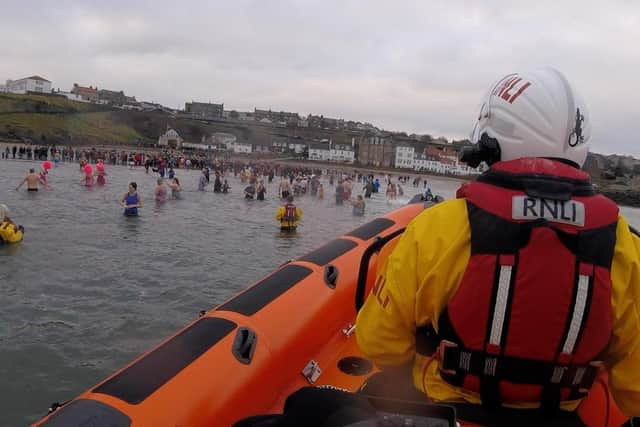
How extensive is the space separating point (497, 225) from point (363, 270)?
70cm

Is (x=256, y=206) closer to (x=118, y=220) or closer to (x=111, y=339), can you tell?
(x=118, y=220)

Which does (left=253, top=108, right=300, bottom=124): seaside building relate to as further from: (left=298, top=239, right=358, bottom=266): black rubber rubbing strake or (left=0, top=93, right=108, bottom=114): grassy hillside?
(left=298, top=239, right=358, bottom=266): black rubber rubbing strake

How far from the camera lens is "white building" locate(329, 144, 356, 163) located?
92.5 meters

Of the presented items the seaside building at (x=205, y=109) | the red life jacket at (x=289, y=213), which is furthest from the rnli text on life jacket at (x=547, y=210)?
the seaside building at (x=205, y=109)

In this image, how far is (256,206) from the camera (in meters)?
16.9

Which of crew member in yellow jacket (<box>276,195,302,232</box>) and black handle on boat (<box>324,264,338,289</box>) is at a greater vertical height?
black handle on boat (<box>324,264,338,289</box>)

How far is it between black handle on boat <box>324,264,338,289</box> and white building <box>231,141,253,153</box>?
8194 centimetres

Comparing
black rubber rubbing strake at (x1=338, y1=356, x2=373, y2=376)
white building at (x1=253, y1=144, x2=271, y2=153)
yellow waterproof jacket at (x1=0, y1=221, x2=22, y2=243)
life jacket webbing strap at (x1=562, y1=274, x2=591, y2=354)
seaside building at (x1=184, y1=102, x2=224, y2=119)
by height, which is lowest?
yellow waterproof jacket at (x1=0, y1=221, x2=22, y2=243)

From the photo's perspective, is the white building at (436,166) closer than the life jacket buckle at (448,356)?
No

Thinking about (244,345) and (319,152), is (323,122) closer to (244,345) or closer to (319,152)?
(319,152)

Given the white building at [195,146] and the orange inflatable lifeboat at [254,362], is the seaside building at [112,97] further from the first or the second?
the orange inflatable lifeboat at [254,362]

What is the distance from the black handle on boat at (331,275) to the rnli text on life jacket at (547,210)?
213 cm

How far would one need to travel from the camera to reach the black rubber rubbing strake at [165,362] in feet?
6.38

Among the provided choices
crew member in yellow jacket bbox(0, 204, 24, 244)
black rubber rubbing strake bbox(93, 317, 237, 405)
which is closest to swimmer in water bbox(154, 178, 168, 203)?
crew member in yellow jacket bbox(0, 204, 24, 244)
